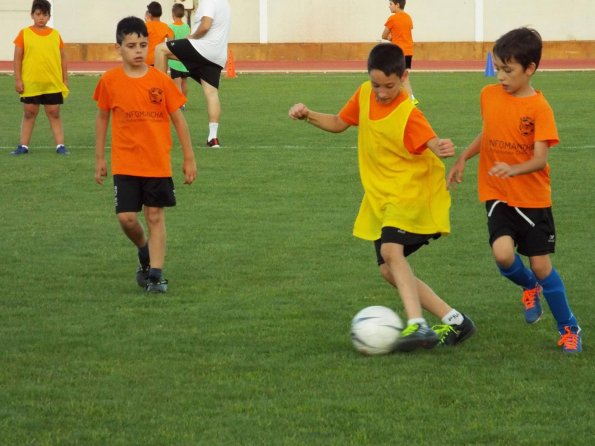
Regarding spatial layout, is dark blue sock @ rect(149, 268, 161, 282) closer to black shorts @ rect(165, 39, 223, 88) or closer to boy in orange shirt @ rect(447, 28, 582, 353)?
boy in orange shirt @ rect(447, 28, 582, 353)

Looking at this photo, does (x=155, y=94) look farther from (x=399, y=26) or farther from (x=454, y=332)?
(x=399, y=26)

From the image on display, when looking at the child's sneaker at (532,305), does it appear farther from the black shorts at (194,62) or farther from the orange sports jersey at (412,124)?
the black shorts at (194,62)

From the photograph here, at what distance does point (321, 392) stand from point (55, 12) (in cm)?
→ 3774

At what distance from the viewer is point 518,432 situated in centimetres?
493

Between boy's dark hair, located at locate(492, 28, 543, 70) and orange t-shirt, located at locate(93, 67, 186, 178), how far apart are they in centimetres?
236

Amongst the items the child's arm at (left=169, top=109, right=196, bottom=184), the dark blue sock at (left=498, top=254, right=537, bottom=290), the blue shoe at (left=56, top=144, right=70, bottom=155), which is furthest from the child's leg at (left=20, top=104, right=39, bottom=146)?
the dark blue sock at (left=498, top=254, right=537, bottom=290)

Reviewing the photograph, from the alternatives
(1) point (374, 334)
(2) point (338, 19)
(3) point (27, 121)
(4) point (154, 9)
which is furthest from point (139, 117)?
(2) point (338, 19)

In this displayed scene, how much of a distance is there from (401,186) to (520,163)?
0.58 metres

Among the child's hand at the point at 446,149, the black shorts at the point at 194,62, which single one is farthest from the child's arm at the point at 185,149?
the black shorts at the point at 194,62

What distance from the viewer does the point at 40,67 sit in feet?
49.0

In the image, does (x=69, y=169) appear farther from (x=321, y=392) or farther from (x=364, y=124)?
(x=321, y=392)

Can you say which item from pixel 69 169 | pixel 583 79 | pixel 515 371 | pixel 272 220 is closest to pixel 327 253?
pixel 272 220

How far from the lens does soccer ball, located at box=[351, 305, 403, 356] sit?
6145 millimetres

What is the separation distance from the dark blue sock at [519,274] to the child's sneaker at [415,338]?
0.58 meters
